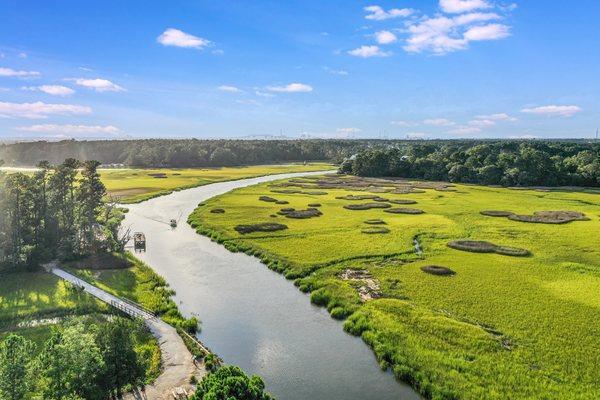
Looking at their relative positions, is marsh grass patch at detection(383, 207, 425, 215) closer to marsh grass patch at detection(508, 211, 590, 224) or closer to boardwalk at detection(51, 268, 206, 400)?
marsh grass patch at detection(508, 211, 590, 224)

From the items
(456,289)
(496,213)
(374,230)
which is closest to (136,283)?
(456,289)

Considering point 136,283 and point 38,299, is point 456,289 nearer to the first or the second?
point 136,283

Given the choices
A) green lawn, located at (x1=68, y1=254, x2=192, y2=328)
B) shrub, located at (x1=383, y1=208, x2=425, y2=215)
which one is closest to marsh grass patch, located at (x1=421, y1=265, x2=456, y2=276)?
green lawn, located at (x1=68, y1=254, x2=192, y2=328)

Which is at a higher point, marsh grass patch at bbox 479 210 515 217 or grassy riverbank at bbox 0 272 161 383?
marsh grass patch at bbox 479 210 515 217

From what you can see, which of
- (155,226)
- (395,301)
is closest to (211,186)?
(155,226)

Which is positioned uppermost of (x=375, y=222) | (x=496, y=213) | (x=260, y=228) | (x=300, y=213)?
(x=496, y=213)

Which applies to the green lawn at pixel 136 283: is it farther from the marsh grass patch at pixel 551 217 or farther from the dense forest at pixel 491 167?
the dense forest at pixel 491 167
